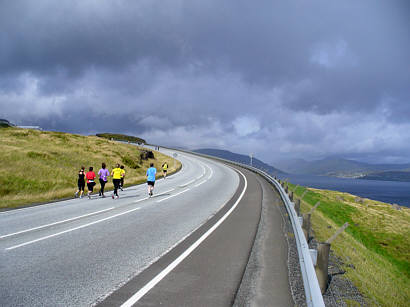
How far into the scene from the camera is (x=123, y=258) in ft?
17.2

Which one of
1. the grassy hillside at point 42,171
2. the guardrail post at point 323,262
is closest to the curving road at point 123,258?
the guardrail post at point 323,262

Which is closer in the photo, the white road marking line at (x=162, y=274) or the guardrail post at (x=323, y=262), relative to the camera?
the white road marking line at (x=162, y=274)

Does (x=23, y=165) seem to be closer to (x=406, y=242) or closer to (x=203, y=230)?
(x=203, y=230)

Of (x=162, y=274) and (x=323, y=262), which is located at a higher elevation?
(x=323, y=262)

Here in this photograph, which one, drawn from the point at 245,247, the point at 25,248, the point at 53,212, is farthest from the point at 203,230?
the point at 53,212

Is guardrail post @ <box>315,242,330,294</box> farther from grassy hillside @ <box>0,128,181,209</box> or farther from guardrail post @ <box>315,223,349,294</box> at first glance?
grassy hillside @ <box>0,128,181,209</box>

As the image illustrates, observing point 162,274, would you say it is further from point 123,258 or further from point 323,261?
point 323,261

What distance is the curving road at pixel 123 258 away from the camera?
375 cm

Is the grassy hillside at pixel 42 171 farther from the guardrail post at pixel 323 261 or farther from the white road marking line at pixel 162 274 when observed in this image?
the guardrail post at pixel 323 261

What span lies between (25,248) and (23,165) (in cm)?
1980

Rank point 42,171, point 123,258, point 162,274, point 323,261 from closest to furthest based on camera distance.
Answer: point 323,261 < point 162,274 < point 123,258 < point 42,171

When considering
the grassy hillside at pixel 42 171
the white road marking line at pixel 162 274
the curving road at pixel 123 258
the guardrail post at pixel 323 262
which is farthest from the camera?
the grassy hillside at pixel 42 171

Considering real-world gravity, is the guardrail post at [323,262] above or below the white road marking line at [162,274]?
above

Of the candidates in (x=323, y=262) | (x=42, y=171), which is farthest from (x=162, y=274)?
→ (x=42, y=171)
